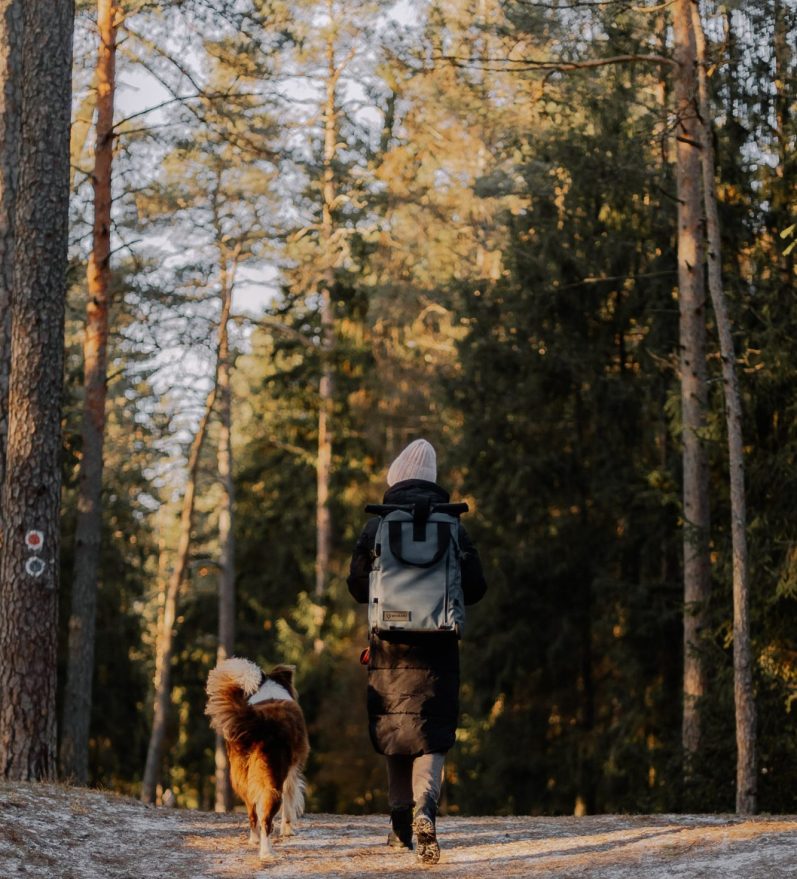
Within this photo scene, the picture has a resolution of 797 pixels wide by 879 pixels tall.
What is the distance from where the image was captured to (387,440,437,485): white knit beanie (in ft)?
22.5

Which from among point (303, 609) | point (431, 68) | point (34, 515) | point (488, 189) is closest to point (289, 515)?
point (303, 609)

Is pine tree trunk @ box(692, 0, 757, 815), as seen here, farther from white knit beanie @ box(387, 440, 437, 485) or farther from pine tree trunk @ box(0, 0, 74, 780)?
pine tree trunk @ box(0, 0, 74, 780)

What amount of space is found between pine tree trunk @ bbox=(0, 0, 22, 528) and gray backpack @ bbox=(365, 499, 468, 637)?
5189 millimetres

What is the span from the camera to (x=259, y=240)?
23.4m

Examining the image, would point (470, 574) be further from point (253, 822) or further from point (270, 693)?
point (253, 822)

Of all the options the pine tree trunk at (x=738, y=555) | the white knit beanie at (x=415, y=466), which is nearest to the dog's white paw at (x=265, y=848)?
the white knit beanie at (x=415, y=466)

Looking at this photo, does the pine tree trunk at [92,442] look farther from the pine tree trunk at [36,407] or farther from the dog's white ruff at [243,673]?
the dog's white ruff at [243,673]

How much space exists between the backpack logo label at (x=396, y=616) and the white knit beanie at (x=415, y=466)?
74 centimetres

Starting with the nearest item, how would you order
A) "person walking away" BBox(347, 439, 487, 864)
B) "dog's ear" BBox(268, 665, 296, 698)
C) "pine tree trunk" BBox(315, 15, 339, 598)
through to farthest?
"person walking away" BBox(347, 439, 487, 864) → "dog's ear" BBox(268, 665, 296, 698) → "pine tree trunk" BBox(315, 15, 339, 598)

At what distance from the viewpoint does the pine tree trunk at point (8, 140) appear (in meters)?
10.6

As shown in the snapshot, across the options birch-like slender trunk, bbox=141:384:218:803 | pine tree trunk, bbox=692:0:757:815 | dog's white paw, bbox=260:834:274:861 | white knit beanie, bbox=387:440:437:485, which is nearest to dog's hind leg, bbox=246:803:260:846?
dog's white paw, bbox=260:834:274:861

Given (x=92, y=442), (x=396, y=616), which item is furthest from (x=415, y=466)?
(x=92, y=442)

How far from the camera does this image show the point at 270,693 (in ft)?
24.1

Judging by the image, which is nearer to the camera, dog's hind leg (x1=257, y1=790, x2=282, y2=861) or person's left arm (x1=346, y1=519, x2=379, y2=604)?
person's left arm (x1=346, y1=519, x2=379, y2=604)
